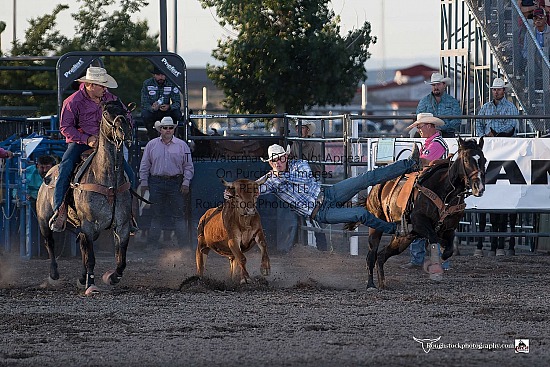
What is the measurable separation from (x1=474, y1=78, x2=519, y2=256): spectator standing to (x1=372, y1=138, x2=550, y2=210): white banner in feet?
2.40

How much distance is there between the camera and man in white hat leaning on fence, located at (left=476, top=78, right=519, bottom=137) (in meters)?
15.4

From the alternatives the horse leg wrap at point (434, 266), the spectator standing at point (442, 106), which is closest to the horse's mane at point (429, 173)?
the horse leg wrap at point (434, 266)

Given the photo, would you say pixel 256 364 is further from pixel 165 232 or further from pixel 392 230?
pixel 165 232

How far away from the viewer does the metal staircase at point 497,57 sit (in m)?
16.5

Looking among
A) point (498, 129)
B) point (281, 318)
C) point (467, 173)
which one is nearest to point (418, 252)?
point (498, 129)

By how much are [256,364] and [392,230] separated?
14.2 ft

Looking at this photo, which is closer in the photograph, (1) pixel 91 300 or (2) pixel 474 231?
(1) pixel 91 300

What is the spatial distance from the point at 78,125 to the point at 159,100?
14.1 ft

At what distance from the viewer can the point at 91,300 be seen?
10859 mm

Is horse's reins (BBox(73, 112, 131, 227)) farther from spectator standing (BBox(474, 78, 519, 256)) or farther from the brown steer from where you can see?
spectator standing (BBox(474, 78, 519, 256))

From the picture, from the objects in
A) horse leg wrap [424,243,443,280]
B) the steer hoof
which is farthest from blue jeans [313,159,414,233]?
the steer hoof

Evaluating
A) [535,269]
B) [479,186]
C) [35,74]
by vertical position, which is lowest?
[535,269]

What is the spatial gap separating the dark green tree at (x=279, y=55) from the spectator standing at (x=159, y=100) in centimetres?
757

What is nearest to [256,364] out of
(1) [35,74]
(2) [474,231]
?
(2) [474,231]
